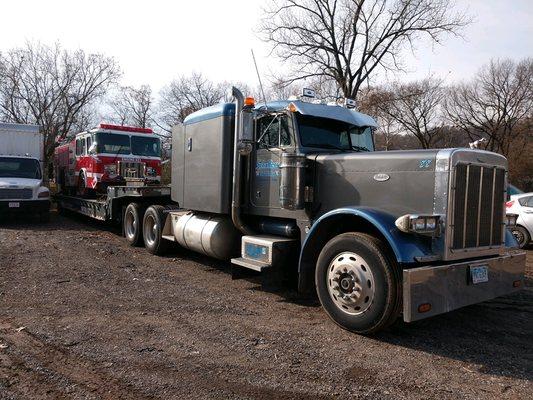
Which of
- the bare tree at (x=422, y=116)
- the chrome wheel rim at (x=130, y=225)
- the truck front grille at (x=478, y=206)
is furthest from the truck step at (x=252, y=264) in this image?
the bare tree at (x=422, y=116)

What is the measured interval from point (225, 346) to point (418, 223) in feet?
7.41

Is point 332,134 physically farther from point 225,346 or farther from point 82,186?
point 82,186

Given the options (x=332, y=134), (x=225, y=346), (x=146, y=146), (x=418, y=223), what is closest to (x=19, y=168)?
(x=146, y=146)

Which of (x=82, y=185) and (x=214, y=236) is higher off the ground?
(x=82, y=185)

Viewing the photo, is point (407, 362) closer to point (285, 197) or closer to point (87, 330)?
point (285, 197)

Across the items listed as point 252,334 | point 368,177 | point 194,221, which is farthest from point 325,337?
point 194,221

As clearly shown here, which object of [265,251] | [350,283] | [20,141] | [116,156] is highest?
[20,141]

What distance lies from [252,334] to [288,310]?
41.0 inches

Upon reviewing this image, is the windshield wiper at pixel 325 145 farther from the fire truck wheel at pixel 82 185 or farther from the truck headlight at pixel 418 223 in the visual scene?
the fire truck wheel at pixel 82 185

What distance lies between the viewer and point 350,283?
5059 millimetres

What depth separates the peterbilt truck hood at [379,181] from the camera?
197 inches

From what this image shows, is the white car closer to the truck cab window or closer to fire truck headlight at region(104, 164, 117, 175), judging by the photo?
the truck cab window

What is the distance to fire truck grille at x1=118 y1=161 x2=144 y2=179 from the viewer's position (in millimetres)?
14141

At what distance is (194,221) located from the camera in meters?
8.24
